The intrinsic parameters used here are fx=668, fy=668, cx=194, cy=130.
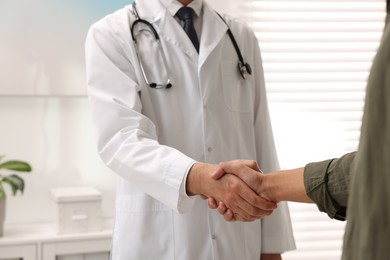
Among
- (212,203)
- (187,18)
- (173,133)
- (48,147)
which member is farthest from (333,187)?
(48,147)

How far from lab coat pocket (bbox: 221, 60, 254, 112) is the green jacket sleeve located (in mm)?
711

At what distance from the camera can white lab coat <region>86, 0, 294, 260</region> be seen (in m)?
1.88

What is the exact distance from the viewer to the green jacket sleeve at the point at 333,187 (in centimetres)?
134

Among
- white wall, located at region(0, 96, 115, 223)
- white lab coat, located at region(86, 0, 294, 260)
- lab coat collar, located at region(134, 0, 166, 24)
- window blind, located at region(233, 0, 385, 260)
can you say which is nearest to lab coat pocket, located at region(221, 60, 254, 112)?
white lab coat, located at region(86, 0, 294, 260)

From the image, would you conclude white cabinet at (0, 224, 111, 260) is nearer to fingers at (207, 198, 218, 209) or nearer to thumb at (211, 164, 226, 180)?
fingers at (207, 198, 218, 209)

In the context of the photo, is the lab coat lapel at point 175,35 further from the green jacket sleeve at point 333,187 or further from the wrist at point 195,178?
the green jacket sleeve at point 333,187

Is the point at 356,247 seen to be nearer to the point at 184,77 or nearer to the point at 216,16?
the point at 184,77

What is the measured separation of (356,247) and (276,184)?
1.12 metres

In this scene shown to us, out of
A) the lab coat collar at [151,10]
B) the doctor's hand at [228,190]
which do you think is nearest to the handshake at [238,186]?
the doctor's hand at [228,190]

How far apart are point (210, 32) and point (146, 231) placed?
2.17 feet

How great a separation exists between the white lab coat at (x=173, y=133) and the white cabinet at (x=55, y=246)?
781 millimetres

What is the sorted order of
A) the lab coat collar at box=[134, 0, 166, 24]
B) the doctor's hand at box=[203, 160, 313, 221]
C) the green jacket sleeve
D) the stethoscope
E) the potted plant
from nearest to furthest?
the green jacket sleeve, the doctor's hand at box=[203, 160, 313, 221], the stethoscope, the lab coat collar at box=[134, 0, 166, 24], the potted plant

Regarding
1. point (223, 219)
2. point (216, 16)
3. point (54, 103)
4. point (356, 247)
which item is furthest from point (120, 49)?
point (356, 247)

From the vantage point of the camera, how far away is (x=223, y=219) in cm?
197
